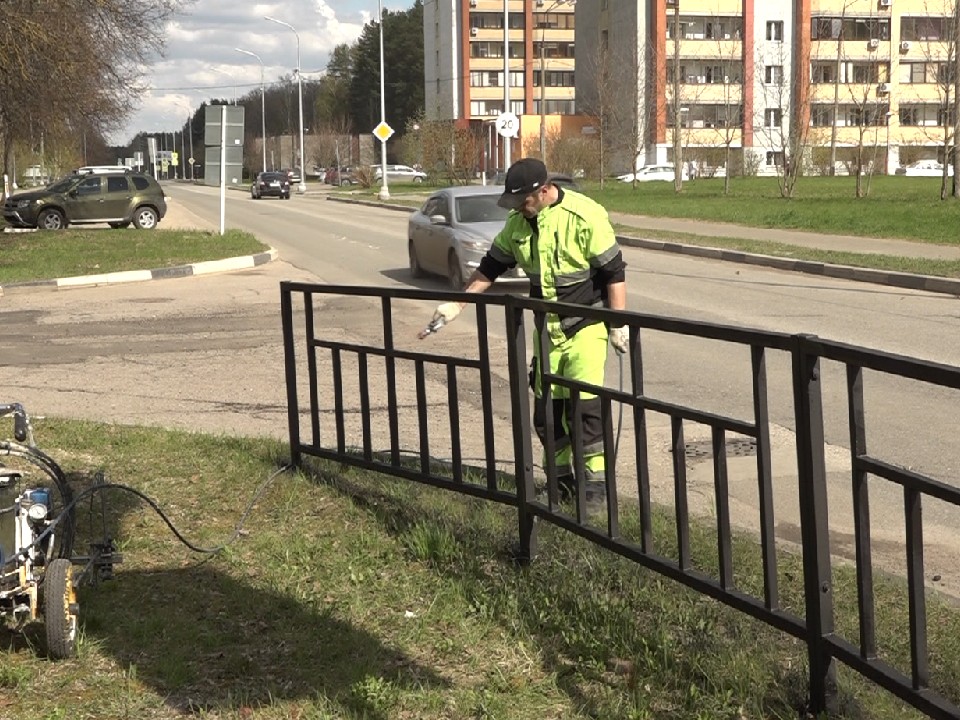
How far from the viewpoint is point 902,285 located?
18.1 m

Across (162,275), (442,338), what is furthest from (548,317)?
(162,275)

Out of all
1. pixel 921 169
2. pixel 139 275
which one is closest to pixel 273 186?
pixel 921 169

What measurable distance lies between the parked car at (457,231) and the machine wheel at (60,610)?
13723mm

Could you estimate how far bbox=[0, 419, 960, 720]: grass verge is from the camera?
3.92 meters

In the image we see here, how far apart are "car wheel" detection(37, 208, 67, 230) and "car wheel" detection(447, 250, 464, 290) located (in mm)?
23053

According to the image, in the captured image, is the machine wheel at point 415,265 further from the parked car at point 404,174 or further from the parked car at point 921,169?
the parked car at point 404,174

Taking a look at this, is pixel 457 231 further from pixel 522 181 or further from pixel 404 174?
pixel 404 174

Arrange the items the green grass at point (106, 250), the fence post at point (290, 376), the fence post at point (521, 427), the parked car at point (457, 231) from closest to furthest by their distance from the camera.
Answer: the fence post at point (521, 427)
the fence post at point (290, 376)
the parked car at point (457, 231)
the green grass at point (106, 250)

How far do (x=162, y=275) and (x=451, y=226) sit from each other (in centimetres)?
585

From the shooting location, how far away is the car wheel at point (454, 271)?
18.5m

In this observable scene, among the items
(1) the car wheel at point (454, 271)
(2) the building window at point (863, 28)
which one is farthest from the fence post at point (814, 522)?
(2) the building window at point (863, 28)

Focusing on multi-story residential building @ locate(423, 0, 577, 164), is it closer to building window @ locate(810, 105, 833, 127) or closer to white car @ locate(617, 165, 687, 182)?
white car @ locate(617, 165, 687, 182)

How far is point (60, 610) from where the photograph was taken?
14.2 feet

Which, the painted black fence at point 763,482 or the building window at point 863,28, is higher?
the building window at point 863,28
